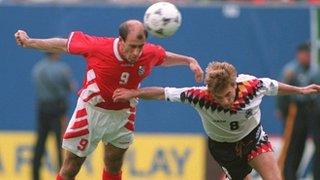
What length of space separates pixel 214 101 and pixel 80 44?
63.2 inches

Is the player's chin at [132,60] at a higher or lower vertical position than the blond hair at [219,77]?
higher

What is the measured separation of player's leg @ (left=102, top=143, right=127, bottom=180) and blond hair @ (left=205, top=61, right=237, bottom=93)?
163cm

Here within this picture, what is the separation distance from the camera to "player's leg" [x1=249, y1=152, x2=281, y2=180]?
38.7 feet

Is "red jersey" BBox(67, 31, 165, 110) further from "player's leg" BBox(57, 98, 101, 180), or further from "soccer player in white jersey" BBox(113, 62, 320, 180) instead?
"soccer player in white jersey" BBox(113, 62, 320, 180)

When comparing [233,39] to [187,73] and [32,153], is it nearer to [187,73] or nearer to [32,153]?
[187,73]

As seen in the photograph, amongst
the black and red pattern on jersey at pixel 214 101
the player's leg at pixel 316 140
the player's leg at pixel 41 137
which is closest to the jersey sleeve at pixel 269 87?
the black and red pattern on jersey at pixel 214 101

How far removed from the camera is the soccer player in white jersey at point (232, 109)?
1145 cm

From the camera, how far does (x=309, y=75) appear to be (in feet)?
54.5

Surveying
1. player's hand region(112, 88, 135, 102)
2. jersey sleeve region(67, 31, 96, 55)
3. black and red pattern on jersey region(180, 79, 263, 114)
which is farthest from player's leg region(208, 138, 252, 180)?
jersey sleeve region(67, 31, 96, 55)

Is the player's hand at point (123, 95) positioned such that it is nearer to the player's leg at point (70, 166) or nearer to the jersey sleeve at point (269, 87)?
the player's leg at point (70, 166)

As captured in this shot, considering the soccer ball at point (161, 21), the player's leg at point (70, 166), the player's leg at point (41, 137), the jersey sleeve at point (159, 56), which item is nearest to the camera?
the soccer ball at point (161, 21)

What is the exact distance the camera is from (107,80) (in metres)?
12.1

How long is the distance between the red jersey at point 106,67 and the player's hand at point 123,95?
358 mm

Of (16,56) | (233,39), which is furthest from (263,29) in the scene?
(16,56)
